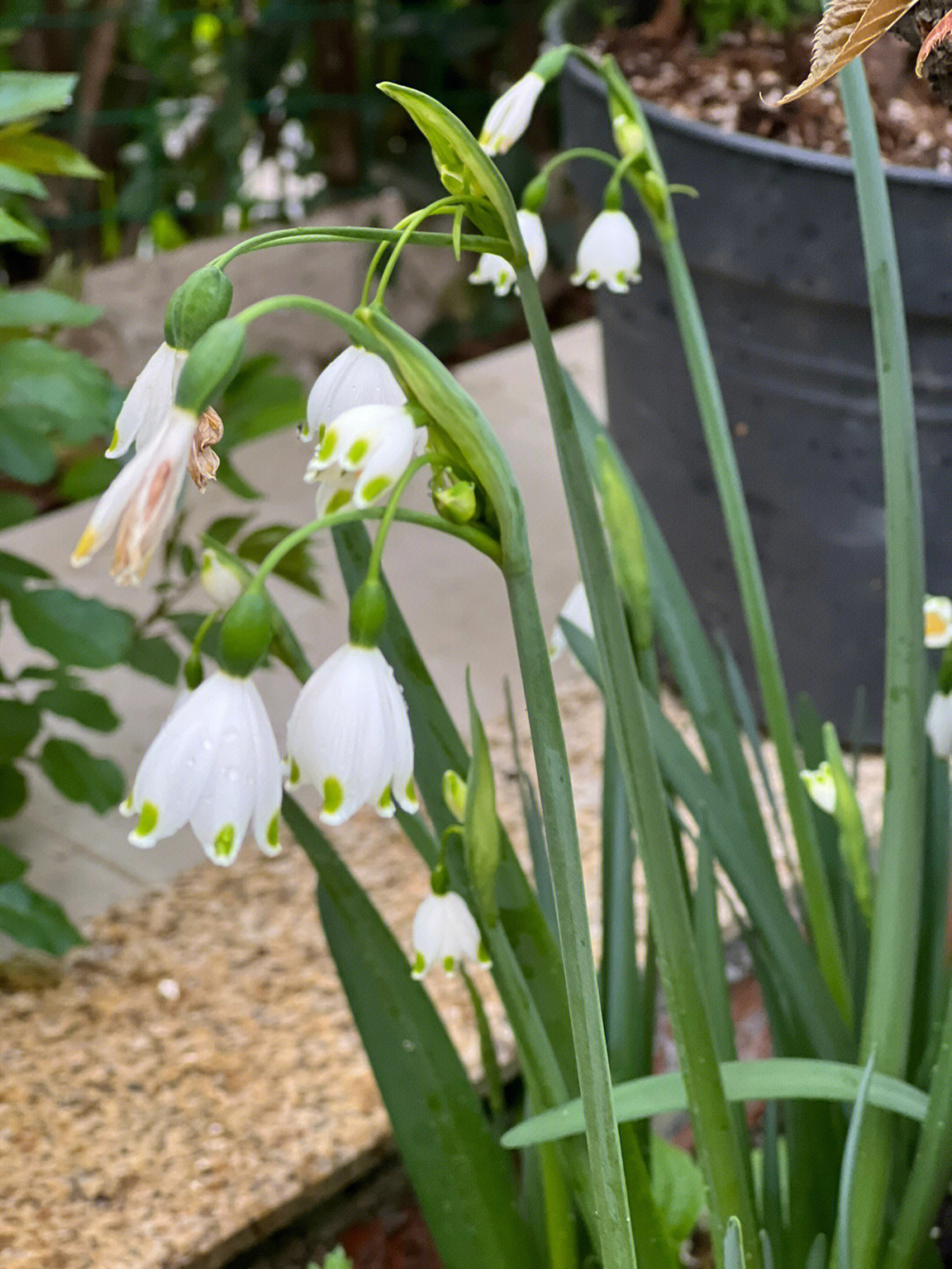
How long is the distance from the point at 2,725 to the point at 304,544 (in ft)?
1.01

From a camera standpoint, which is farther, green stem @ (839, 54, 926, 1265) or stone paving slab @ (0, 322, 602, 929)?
stone paving slab @ (0, 322, 602, 929)

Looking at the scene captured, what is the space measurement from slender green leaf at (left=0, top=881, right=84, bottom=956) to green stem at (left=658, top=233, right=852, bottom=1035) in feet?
1.80

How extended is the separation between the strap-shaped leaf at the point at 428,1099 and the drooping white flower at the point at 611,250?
404 mm

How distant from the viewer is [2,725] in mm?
1212

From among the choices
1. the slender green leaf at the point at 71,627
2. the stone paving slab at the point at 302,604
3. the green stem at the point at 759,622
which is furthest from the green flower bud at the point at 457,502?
the stone paving slab at the point at 302,604

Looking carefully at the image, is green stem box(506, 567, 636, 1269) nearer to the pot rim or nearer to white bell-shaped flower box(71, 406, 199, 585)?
white bell-shaped flower box(71, 406, 199, 585)

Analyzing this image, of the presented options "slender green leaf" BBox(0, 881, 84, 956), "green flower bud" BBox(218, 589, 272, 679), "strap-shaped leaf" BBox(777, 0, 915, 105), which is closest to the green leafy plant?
"green flower bud" BBox(218, 589, 272, 679)

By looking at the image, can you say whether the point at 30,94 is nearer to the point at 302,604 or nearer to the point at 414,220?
the point at 414,220

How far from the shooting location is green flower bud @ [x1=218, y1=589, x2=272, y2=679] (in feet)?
1.58

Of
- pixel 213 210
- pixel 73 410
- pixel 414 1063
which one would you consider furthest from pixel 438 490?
pixel 213 210

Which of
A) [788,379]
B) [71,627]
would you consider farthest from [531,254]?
[788,379]

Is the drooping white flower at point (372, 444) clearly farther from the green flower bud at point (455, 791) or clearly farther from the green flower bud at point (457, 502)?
the green flower bud at point (455, 791)

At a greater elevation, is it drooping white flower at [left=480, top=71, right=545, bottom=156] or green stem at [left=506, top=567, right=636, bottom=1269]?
drooping white flower at [left=480, top=71, right=545, bottom=156]

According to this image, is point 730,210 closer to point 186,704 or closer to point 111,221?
point 186,704
